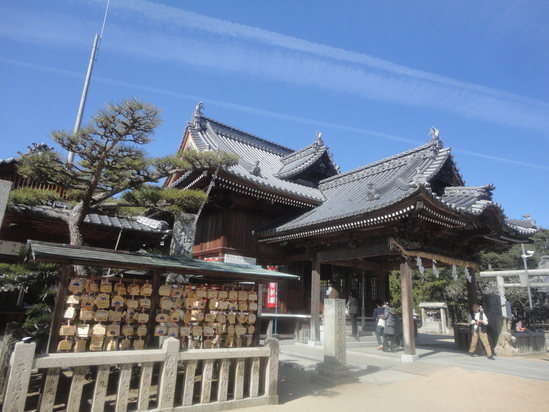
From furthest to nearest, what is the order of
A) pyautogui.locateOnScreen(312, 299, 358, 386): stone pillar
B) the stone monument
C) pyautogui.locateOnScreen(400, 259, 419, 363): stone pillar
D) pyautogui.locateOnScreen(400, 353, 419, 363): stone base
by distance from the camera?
the stone monument, pyautogui.locateOnScreen(400, 259, 419, 363): stone pillar, pyautogui.locateOnScreen(400, 353, 419, 363): stone base, pyautogui.locateOnScreen(312, 299, 358, 386): stone pillar

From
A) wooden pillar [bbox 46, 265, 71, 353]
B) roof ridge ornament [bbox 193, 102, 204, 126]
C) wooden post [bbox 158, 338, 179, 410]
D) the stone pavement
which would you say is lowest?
the stone pavement

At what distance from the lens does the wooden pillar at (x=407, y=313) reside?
10.0 metres

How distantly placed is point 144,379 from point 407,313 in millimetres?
8003

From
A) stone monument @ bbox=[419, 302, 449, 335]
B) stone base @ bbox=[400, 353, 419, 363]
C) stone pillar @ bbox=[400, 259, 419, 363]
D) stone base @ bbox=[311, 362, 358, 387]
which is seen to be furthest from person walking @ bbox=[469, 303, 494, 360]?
stone monument @ bbox=[419, 302, 449, 335]

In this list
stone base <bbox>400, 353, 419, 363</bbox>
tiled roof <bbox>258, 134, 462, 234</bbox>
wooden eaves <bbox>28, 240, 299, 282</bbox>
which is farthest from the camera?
tiled roof <bbox>258, 134, 462, 234</bbox>

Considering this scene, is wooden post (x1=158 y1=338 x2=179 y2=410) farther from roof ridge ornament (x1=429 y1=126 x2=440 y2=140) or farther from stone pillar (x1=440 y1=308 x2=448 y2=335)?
stone pillar (x1=440 y1=308 x2=448 y2=335)

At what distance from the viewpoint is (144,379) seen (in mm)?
4949

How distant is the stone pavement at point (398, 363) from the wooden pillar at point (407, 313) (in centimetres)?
43

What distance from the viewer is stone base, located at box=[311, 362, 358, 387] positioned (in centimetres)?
743

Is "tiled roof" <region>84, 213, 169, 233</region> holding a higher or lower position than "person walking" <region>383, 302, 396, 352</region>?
higher

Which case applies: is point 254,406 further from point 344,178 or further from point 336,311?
point 344,178

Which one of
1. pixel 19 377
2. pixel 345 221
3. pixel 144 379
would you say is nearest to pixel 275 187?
pixel 345 221

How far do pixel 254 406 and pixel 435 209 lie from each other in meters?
7.13

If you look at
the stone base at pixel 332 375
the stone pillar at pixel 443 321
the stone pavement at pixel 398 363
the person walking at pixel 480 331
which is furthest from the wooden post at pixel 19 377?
the stone pillar at pixel 443 321
